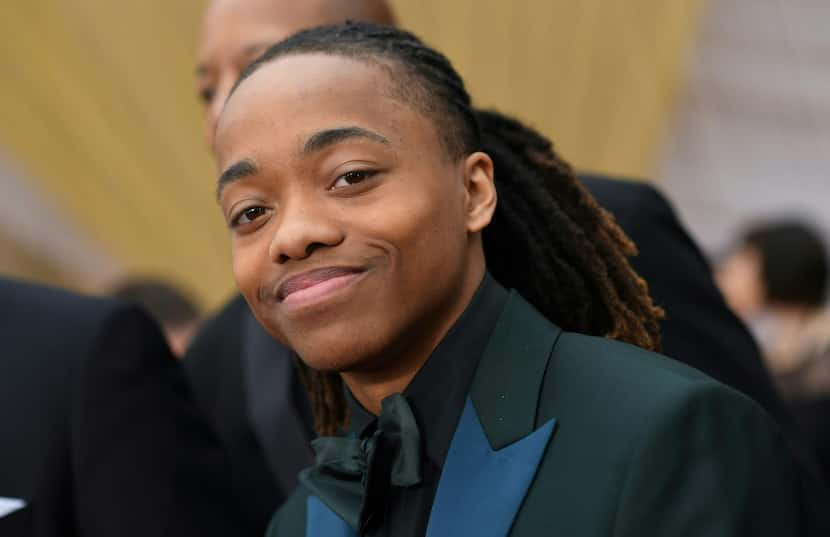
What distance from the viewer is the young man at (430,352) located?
141cm

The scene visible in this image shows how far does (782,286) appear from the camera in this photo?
4.09 m

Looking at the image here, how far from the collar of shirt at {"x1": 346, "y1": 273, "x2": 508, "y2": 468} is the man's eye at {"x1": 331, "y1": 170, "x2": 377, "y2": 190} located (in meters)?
0.21

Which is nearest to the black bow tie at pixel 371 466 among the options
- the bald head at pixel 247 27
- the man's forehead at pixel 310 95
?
the man's forehead at pixel 310 95

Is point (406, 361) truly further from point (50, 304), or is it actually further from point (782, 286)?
point (782, 286)

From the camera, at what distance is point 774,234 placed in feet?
13.8

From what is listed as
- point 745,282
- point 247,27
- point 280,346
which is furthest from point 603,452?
point 745,282

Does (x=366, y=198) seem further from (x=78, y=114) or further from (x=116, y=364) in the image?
(x=78, y=114)

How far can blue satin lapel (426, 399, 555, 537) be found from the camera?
1.47m

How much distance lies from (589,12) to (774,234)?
15.1 feet

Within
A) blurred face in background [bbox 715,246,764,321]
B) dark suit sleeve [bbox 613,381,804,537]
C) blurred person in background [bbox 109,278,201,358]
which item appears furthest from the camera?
blurred person in background [bbox 109,278,201,358]

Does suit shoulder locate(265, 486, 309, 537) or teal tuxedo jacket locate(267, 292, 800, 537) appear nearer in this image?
teal tuxedo jacket locate(267, 292, 800, 537)

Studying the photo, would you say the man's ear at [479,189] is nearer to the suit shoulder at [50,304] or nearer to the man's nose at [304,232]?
the man's nose at [304,232]

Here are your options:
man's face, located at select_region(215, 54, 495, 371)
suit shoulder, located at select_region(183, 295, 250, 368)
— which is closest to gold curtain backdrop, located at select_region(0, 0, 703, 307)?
suit shoulder, located at select_region(183, 295, 250, 368)

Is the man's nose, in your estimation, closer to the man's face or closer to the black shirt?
the man's face
